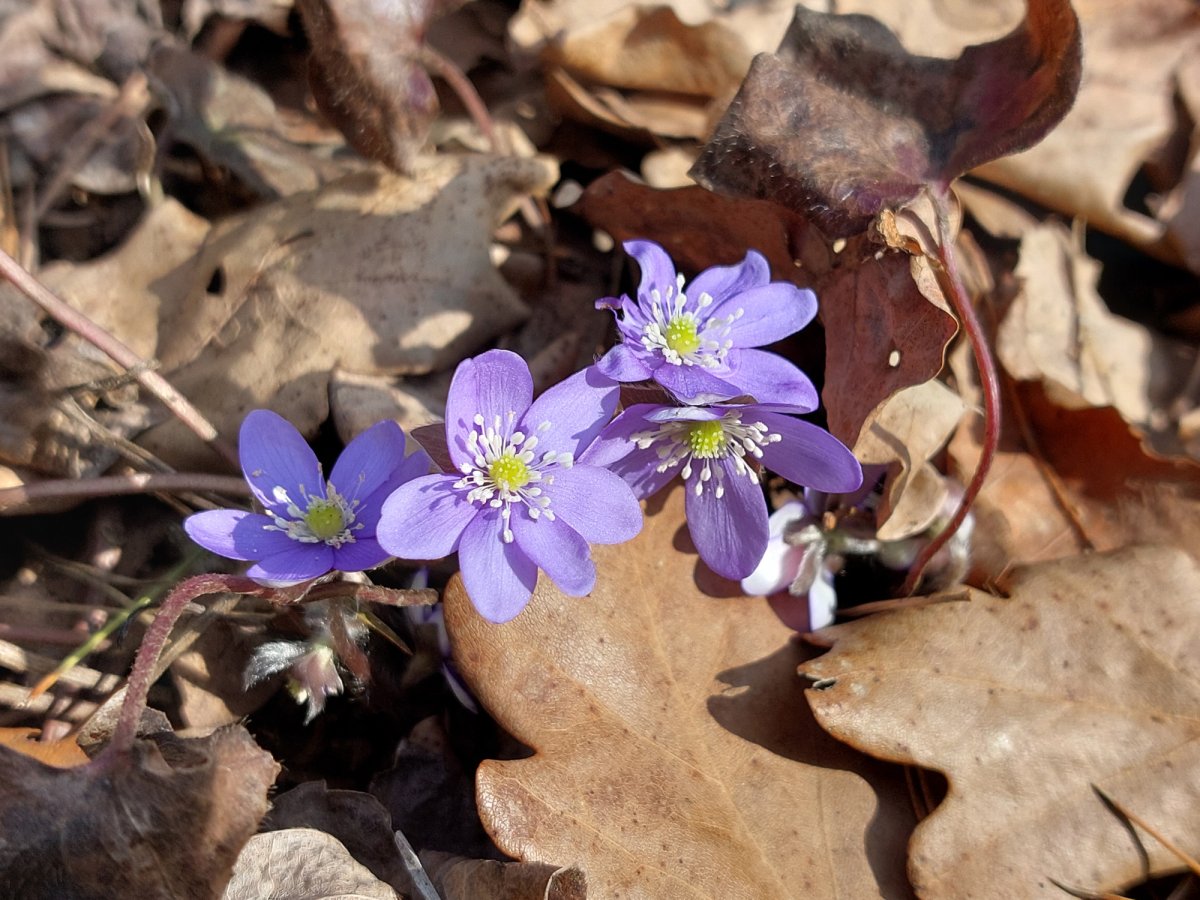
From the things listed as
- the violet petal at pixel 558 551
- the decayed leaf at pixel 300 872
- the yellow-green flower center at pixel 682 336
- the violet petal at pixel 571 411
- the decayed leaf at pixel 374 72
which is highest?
the decayed leaf at pixel 374 72

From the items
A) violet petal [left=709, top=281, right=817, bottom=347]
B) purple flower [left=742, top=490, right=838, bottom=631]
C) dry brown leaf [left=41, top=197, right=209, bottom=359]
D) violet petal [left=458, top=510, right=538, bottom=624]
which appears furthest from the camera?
dry brown leaf [left=41, top=197, right=209, bottom=359]

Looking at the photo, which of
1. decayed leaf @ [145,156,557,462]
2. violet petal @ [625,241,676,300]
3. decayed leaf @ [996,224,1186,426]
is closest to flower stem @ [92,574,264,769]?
decayed leaf @ [145,156,557,462]

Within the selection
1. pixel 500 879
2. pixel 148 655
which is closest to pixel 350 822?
pixel 500 879

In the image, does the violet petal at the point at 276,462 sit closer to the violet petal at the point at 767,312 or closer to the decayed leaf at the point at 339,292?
the decayed leaf at the point at 339,292

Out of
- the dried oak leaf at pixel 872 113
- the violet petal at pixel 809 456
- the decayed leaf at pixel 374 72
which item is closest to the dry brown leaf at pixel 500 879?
the violet petal at pixel 809 456

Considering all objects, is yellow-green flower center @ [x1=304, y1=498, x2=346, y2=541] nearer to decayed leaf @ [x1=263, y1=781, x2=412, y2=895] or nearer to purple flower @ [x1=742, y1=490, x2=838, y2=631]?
decayed leaf @ [x1=263, y1=781, x2=412, y2=895]

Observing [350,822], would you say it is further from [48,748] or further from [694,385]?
[694,385]

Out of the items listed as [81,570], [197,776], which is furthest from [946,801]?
[81,570]
